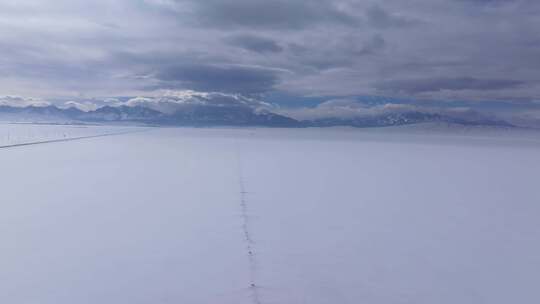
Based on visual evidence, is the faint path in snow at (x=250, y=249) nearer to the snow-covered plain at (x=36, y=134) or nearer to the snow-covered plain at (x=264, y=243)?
the snow-covered plain at (x=264, y=243)

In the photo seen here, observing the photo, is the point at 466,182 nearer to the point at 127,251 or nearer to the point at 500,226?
the point at 500,226

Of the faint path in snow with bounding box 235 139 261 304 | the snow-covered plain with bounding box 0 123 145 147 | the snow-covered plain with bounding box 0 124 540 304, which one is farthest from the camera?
the snow-covered plain with bounding box 0 123 145 147

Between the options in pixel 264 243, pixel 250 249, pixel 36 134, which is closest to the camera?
pixel 250 249

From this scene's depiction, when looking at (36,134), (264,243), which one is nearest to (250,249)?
(264,243)

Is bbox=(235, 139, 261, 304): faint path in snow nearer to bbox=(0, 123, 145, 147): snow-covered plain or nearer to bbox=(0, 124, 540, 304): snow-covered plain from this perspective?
bbox=(0, 124, 540, 304): snow-covered plain

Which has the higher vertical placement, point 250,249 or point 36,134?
point 250,249

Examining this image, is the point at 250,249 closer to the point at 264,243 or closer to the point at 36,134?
the point at 264,243

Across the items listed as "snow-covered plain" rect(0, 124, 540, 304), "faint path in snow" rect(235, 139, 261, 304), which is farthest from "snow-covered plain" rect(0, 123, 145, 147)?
"faint path in snow" rect(235, 139, 261, 304)

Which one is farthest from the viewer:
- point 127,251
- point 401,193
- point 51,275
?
point 401,193

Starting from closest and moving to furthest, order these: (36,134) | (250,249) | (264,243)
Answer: (250,249), (264,243), (36,134)

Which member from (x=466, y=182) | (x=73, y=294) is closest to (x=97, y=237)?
(x=73, y=294)

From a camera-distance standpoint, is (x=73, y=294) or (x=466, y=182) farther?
(x=466, y=182)
